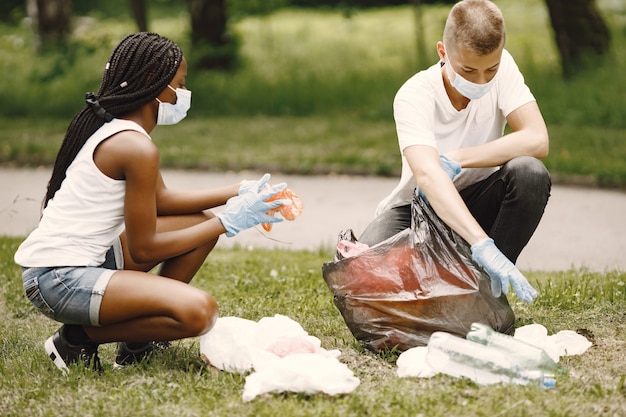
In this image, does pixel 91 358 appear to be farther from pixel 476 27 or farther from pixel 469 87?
pixel 476 27

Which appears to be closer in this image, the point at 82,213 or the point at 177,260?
the point at 82,213

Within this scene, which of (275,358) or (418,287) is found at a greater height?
(418,287)

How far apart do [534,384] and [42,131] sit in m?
7.79

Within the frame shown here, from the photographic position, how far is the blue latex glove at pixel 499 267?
329 centimetres

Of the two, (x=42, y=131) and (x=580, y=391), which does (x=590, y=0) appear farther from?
(x=580, y=391)

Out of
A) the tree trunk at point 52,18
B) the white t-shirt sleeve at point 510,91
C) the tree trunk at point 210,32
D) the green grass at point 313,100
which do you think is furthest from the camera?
the tree trunk at point 52,18

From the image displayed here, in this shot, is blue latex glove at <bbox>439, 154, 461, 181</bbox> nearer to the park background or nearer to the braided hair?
the park background

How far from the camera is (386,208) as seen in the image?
3979 millimetres

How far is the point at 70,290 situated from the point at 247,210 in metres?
0.68

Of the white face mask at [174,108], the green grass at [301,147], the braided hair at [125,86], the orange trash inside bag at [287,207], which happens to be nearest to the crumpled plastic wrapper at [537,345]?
the orange trash inside bag at [287,207]

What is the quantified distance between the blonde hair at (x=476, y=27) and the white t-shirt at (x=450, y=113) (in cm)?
21

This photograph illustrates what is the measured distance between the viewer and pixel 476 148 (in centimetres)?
366

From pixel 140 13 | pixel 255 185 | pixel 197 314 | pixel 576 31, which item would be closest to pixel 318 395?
pixel 197 314

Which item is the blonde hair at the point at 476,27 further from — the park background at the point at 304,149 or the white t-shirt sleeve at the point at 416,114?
the park background at the point at 304,149
